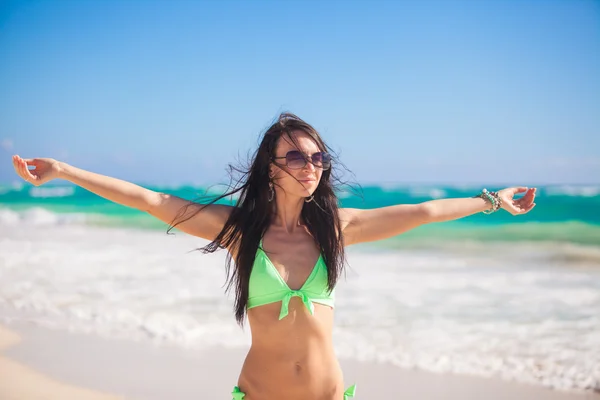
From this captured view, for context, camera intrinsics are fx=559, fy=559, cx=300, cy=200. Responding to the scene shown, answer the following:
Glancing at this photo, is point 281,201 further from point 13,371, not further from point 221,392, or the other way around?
point 13,371

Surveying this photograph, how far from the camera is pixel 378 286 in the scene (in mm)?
9234

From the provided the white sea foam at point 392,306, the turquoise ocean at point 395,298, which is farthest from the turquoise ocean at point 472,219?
the white sea foam at point 392,306

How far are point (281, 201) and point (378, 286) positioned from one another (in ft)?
→ 21.8

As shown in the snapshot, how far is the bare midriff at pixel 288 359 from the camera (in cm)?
264

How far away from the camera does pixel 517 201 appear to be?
11.0ft

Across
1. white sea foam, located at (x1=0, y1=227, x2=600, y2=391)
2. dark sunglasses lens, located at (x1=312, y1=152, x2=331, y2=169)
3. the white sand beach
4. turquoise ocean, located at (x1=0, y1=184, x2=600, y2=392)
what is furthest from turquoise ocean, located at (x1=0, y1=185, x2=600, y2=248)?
dark sunglasses lens, located at (x1=312, y1=152, x2=331, y2=169)

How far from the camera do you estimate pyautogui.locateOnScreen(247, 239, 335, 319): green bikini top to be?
2619 mm

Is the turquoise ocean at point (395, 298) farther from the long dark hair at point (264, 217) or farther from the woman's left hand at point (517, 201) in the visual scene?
the woman's left hand at point (517, 201)

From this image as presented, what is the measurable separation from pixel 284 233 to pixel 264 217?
0.13 meters

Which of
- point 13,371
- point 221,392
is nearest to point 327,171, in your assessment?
point 221,392

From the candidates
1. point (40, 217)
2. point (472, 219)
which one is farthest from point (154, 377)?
point (40, 217)

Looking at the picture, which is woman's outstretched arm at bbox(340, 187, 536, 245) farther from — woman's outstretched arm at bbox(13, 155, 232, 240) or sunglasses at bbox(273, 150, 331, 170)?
woman's outstretched arm at bbox(13, 155, 232, 240)

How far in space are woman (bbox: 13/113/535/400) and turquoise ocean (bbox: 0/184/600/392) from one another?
0.43 meters

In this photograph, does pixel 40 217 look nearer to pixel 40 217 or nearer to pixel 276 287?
pixel 40 217
